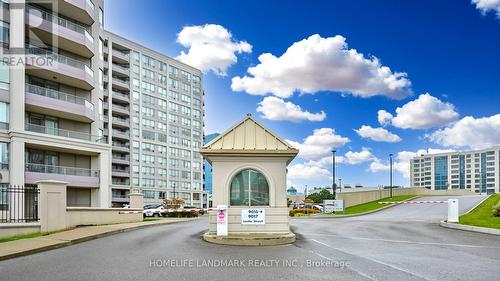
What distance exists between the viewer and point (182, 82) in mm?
99000

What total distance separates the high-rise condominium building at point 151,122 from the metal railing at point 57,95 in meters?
41.9

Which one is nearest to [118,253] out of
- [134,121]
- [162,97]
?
[134,121]

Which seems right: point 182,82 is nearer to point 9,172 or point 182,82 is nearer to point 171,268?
point 9,172

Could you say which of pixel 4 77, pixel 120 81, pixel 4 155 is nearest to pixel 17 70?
pixel 4 77

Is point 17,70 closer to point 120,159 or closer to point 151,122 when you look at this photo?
point 120,159

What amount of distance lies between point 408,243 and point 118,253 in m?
10.0

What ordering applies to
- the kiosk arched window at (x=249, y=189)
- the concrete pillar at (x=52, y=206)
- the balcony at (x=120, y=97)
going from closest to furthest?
the kiosk arched window at (x=249, y=189) < the concrete pillar at (x=52, y=206) < the balcony at (x=120, y=97)

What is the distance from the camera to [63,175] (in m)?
35.2

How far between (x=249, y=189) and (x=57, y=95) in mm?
26470

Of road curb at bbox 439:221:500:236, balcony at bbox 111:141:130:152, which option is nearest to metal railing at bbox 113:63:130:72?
balcony at bbox 111:141:130:152

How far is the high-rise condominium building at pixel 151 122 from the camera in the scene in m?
80.4

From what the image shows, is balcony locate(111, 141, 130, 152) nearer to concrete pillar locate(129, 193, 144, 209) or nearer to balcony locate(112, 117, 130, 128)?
balcony locate(112, 117, 130, 128)

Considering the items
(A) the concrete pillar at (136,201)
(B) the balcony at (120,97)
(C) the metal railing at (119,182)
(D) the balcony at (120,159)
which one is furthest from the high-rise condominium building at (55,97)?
(C) the metal railing at (119,182)

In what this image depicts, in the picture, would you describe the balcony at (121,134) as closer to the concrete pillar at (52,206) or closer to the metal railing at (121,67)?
the metal railing at (121,67)
